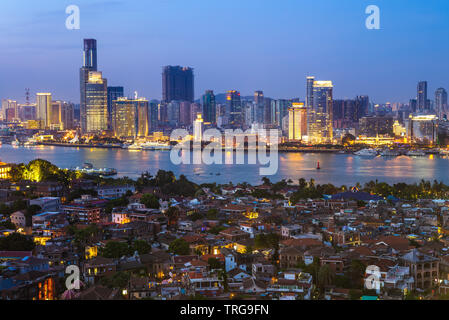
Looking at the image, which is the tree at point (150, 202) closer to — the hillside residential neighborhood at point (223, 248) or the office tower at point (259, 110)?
the hillside residential neighborhood at point (223, 248)

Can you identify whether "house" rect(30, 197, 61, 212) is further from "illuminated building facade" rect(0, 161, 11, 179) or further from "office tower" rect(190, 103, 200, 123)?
"office tower" rect(190, 103, 200, 123)

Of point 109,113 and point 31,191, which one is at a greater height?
point 109,113

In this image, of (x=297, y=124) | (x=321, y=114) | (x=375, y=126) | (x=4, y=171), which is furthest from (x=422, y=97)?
(x=4, y=171)

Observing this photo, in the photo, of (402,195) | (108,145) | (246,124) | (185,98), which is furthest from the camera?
(185,98)

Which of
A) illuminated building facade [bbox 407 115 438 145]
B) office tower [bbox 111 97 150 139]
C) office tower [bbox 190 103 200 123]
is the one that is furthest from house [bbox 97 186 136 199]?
office tower [bbox 190 103 200 123]

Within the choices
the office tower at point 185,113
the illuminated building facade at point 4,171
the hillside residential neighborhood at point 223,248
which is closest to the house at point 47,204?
the hillside residential neighborhood at point 223,248

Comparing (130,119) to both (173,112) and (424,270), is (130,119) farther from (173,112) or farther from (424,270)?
(424,270)
